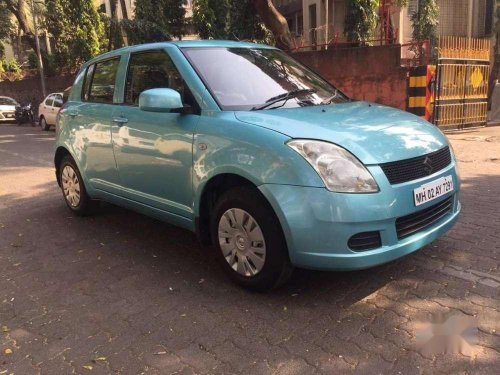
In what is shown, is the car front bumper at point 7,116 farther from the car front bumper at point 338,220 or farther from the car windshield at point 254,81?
the car front bumper at point 338,220

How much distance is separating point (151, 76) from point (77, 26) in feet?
72.1

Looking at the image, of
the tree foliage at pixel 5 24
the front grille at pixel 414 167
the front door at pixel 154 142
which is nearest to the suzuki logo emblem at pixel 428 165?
the front grille at pixel 414 167

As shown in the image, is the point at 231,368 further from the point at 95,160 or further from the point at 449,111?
the point at 449,111

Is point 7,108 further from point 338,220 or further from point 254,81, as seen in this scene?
point 338,220

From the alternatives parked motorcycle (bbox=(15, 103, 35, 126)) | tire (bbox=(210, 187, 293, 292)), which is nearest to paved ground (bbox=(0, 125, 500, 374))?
tire (bbox=(210, 187, 293, 292))

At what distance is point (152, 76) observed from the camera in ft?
13.8

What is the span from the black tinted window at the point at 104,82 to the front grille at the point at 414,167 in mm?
2813

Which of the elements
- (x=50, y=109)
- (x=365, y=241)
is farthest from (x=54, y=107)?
(x=365, y=241)

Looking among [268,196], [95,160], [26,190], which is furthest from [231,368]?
[26,190]

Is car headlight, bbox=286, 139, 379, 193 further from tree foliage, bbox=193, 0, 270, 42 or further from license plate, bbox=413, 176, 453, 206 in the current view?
tree foliage, bbox=193, 0, 270, 42

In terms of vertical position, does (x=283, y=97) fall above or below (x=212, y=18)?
below

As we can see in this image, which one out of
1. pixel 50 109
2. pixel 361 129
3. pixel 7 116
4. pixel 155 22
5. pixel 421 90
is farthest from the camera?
pixel 7 116

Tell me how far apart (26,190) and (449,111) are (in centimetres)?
1010

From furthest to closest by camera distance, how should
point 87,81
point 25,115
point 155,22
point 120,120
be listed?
point 25,115 < point 155,22 < point 87,81 < point 120,120
